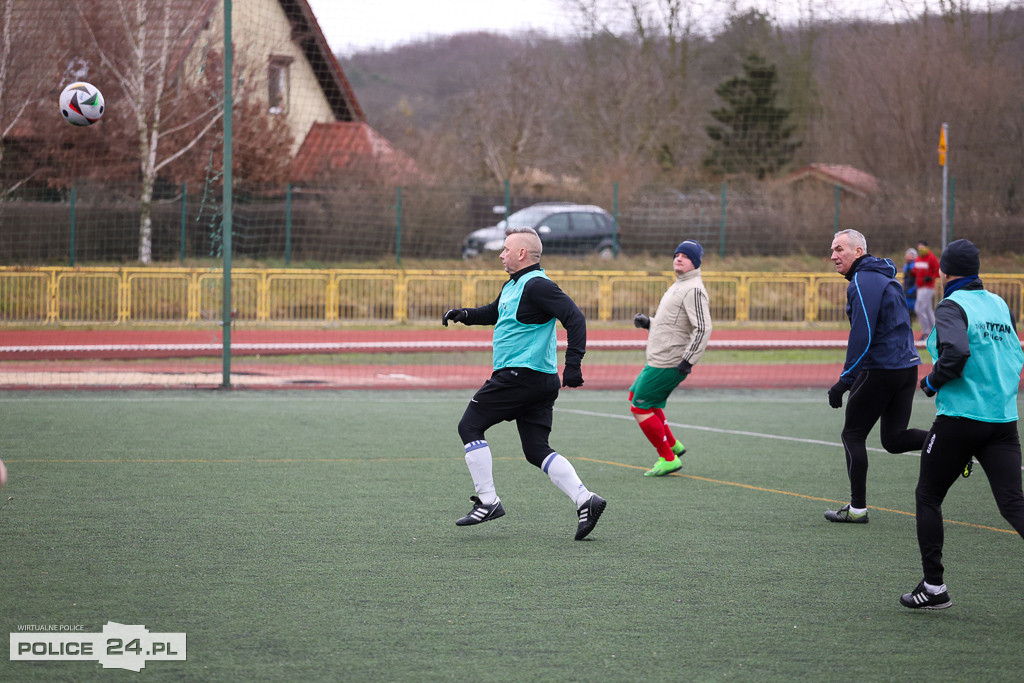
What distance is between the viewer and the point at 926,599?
16.5ft

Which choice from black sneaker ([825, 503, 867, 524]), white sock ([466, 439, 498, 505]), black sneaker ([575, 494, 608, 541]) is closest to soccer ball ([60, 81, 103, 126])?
white sock ([466, 439, 498, 505])

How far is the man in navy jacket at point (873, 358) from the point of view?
6.57 meters

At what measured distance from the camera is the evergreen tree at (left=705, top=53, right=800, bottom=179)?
34.1 meters

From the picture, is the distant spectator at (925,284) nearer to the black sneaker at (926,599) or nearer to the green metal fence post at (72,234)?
the green metal fence post at (72,234)

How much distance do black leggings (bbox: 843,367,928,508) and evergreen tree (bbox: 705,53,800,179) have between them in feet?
90.3

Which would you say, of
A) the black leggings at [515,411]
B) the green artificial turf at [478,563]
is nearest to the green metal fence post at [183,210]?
the green artificial turf at [478,563]

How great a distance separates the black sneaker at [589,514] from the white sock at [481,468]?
1.92 feet

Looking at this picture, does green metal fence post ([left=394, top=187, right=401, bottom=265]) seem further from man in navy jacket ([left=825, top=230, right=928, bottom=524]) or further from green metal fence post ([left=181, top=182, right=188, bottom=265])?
man in navy jacket ([left=825, top=230, right=928, bottom=524])

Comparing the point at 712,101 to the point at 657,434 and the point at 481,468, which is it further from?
the point at 481,468

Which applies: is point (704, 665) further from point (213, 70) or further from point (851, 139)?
point (851, 139)

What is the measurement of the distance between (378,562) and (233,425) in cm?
554

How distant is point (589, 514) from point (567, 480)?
24cm

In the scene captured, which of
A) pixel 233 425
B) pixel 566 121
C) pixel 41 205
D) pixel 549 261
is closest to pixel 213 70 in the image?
pixel 41 205

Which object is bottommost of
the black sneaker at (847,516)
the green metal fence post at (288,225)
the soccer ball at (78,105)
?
the black sneaker at (847,516)
